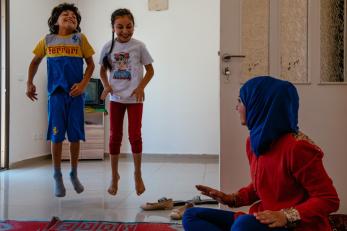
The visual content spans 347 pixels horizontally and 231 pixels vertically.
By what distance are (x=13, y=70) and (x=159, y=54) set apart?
2128 mm

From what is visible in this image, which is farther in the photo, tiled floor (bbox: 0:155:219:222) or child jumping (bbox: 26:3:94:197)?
child jumping (bbox: 26:3:94:197)

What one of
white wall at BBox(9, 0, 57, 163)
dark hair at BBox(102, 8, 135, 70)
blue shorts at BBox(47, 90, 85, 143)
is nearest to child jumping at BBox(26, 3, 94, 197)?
blue shorts at BBox(47, 90, 85, 143)

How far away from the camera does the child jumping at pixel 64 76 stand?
275 centimetres

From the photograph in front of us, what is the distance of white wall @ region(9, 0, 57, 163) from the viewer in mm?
4953

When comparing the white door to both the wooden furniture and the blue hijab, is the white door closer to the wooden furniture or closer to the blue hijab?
the blue hijab

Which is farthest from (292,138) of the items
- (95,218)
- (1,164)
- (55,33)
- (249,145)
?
(1,164)

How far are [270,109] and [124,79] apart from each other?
5.34 ft

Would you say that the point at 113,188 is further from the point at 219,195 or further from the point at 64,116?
the point at 219,195

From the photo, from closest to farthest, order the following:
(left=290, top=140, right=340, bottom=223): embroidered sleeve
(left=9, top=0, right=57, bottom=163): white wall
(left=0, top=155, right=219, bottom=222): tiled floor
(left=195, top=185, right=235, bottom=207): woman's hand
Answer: (left=290, top=140, right=340, bottom=223): embroidered sleeve → (left=195, top=185, right=235, bottom=207): woman's hand → (left=0, top=155, right=219, bottom=222): tiled floor → (left=9, top=0, right=57, bottom=163): white wall

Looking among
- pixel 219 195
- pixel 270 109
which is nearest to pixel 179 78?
pixel 219 195

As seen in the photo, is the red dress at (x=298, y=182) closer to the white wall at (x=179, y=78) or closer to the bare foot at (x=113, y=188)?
the bare foot at (x=113, y=188)

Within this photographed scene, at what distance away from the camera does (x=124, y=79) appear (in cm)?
269

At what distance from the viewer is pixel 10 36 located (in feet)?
16.0

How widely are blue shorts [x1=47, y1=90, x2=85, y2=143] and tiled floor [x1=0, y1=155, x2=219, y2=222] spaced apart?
20.9 inches
